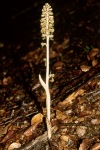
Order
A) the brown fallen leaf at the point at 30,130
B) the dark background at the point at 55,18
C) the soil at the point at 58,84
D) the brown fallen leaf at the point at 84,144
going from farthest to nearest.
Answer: the dark background at the point at 55,18 < the brown fallen leaf at the point at 30,130 < the soil at the point at 58,84 < the brown fallen leaf at the point at 84,144

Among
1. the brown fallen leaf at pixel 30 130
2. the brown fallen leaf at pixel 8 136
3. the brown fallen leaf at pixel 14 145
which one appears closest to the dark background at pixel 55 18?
the brown fallen leaf at pixel 30 130

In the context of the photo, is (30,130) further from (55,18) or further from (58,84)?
(55,18)

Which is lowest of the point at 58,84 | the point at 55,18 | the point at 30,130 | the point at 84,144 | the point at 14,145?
the point at 84,144

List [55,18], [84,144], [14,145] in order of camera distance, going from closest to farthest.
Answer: [84,144], [14,145], [55,18]

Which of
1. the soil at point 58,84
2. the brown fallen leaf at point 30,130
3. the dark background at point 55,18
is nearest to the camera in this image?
the soil at point 58,84

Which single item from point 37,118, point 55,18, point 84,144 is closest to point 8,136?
point 37,118

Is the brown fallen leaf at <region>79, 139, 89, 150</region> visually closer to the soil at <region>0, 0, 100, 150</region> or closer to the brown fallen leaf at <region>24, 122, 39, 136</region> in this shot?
the soil at <region>0, 0, 100, 150</region>

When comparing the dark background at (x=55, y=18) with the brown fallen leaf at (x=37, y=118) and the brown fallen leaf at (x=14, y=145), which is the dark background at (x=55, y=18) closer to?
the brown fallen leaf at (x=37, y=118)

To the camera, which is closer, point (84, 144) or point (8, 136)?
point (84, 144)

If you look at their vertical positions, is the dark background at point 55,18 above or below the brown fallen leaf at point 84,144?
above

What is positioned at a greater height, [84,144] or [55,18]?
[55,18]
